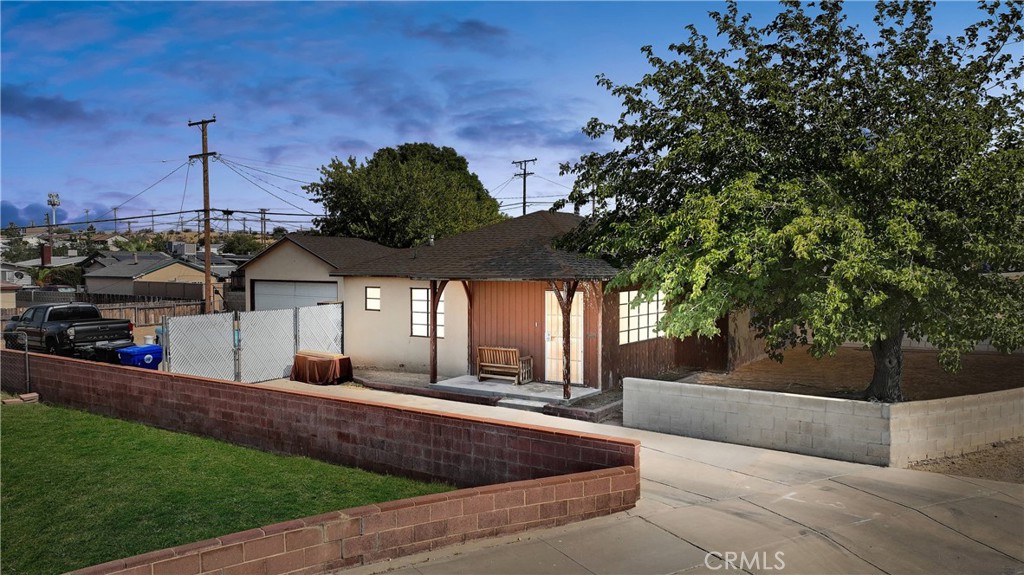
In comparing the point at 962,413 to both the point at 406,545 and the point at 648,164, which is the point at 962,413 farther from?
the point at 406,545

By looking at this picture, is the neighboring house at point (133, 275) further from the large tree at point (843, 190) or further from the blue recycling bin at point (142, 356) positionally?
the large tree at point (843, 190)

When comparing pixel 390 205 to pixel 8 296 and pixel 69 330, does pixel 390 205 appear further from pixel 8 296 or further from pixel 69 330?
pixel 8 296

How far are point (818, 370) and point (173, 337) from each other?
15.9 meters

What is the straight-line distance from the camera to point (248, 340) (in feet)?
51.9

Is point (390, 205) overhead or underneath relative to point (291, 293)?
overhead

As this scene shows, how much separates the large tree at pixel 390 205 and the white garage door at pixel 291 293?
11.4 m

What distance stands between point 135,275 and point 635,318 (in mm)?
37425

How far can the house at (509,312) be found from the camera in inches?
579

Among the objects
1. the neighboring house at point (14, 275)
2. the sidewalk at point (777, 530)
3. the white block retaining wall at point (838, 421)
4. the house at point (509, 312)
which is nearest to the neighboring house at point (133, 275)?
the neighboring house at point (14, 275)

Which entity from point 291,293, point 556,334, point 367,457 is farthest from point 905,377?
point 291,293

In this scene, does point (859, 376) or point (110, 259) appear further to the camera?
point (110, 259)

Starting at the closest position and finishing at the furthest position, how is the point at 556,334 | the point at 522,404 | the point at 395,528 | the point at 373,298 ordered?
the point at 395,528 < the point at 522,404 < the point at 556,334 < the point at 373,298

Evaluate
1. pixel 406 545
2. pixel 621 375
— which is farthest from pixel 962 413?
pixel 406 545

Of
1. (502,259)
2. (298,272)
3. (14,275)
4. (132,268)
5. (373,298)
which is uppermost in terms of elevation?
(132,268)
